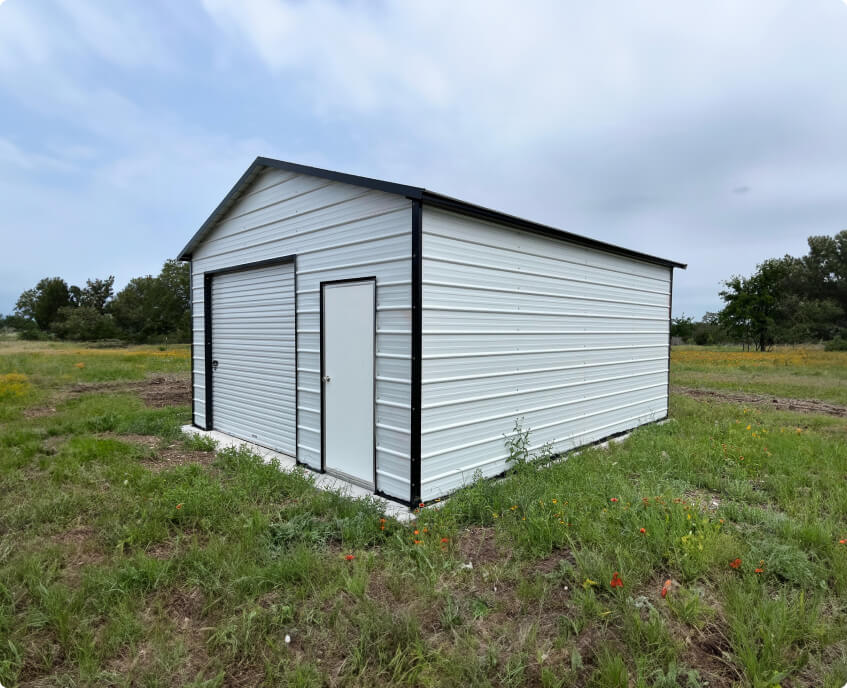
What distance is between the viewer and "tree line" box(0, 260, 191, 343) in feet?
136

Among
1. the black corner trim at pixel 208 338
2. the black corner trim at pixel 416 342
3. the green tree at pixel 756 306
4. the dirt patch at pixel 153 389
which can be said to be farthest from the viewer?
the green tree at pixel 756 306

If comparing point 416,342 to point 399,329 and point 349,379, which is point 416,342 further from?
point 349,379

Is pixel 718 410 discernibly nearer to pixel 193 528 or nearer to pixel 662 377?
pixel 662 377

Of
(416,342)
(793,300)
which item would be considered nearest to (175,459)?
(416,342)

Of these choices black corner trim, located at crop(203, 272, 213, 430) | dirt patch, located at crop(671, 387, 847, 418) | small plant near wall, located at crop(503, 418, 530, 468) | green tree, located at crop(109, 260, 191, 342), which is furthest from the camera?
green tree, located at crop(109, 260, 191, 342)

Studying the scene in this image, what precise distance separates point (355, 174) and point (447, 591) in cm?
390

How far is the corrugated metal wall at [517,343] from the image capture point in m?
4.37

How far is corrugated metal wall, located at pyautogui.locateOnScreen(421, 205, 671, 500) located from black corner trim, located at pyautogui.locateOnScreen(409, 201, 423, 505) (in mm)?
72

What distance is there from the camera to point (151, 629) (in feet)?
8.44

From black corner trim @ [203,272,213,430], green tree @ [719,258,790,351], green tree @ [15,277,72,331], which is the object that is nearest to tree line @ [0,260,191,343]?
green tree @ [15,277,72,331]

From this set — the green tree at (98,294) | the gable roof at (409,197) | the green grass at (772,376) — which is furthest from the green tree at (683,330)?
the green tree at (98,294)

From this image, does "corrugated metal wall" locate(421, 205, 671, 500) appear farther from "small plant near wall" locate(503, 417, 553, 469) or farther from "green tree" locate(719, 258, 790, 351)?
"green tree" locate(719, 258, 790, 351)

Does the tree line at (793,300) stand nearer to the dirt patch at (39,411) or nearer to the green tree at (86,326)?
the dirt patch at (39,411)

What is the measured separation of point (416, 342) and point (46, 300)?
5791 cm
